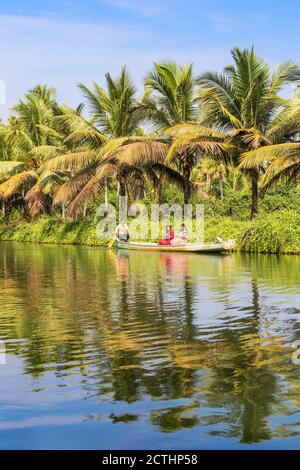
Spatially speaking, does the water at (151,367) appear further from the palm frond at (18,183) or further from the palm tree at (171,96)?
the palm frond at (18,183)

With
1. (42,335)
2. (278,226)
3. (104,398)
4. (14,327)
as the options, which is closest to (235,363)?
(104,398)

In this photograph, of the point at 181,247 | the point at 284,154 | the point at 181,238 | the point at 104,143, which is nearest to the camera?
the point at 284,154

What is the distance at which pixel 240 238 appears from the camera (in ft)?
88.1

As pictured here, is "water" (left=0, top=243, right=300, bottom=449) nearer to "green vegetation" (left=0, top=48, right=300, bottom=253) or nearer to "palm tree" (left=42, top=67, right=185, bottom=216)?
"green vegetation" (left=0, top=48, right=300, bottom=253)

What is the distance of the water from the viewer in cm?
561

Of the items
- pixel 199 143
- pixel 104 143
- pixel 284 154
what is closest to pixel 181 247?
pixel 199 143

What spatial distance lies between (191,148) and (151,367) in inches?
825

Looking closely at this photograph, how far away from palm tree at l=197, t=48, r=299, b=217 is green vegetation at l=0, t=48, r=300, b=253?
0.14ft

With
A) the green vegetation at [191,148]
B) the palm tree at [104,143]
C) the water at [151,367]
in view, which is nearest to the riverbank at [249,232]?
the green vegetation at [191,148]

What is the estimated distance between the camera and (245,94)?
2820 cm

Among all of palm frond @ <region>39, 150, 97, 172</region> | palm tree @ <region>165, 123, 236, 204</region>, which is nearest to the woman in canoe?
palm tree @ <region>165, 123, 236, 204</region>

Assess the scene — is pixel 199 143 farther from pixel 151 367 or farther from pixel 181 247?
pixel 151 367

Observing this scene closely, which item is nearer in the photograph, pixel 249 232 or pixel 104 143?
pixel 249 232

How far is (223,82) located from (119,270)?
460 inches
